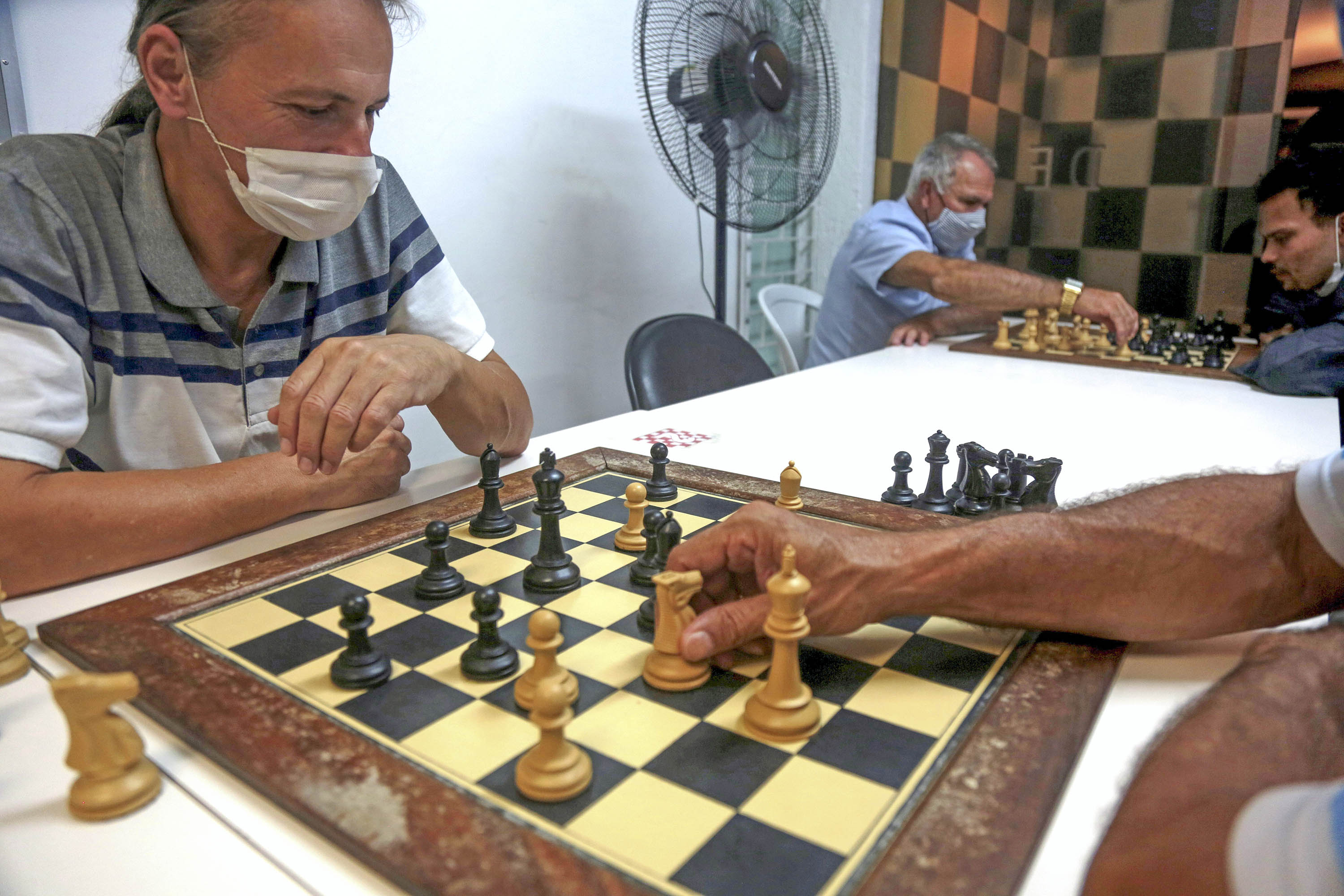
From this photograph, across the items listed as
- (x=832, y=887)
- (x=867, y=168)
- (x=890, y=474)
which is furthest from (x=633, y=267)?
(x=832, y=887)

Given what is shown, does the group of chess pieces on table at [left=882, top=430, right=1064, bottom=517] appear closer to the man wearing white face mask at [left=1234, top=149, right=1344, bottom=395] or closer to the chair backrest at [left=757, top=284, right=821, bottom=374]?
the man wearing white face mask at [left=1234, top=149, right=1344, bottom=395]

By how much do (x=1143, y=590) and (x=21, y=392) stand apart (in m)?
1.28

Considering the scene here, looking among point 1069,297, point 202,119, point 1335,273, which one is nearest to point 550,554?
point 202,119

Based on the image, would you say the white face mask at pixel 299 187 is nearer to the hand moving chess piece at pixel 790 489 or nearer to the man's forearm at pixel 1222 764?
the hand moving chess piece at pixel 790 489

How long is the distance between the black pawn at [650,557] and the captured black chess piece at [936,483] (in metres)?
0.48

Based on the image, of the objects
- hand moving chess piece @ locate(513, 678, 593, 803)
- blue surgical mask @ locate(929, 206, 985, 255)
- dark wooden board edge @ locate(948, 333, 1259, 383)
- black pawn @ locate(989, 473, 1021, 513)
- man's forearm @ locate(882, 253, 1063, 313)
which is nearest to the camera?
hand moving chess piece @ locate(513, 678, 593, 803)

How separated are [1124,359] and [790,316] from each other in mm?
1690

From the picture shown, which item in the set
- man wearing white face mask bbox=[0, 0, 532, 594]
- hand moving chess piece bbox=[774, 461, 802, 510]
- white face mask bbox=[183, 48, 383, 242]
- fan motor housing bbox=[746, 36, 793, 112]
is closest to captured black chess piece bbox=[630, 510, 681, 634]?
hand moving chess piece bbox=[774, 461, 802, 510]

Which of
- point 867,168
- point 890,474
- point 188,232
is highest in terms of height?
point 867,168

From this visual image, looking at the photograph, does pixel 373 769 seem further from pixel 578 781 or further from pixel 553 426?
pixel 553 426

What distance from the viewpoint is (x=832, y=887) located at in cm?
54

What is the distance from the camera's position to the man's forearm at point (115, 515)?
0.99 m

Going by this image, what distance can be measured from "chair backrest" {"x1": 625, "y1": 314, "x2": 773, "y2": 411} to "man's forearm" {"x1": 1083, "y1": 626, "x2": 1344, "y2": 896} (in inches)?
62.6

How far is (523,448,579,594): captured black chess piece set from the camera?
3.24 feet
